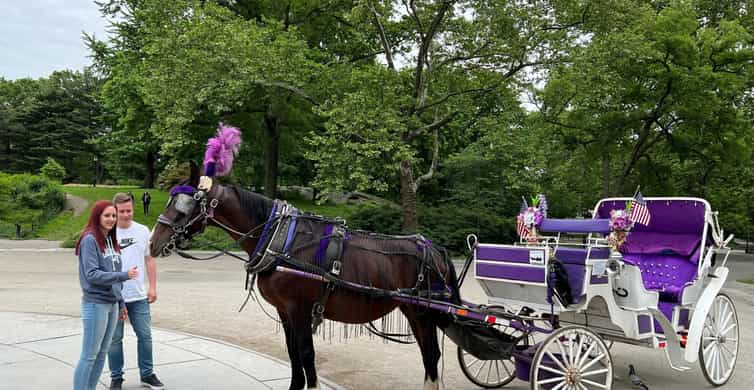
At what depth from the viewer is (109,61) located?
28.0 m

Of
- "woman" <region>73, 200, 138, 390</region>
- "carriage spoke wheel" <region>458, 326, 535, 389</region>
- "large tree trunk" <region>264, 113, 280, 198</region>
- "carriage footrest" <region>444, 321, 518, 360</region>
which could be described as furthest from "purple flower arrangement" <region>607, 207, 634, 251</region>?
"large tree trunk" <region>264, 113, 280, 198</region>

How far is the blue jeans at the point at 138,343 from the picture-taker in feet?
16.9

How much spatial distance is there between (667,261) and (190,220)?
233 inches

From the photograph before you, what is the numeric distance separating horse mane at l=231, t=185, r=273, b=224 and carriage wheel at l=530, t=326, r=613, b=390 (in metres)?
2.83

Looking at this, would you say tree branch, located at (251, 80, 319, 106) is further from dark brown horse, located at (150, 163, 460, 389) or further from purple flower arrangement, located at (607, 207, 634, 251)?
purple flower arrangement, located at (607, 207, 634, 251)

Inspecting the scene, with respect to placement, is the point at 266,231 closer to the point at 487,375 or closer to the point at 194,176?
the point at 194,176

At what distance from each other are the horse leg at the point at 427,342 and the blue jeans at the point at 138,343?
2623mm

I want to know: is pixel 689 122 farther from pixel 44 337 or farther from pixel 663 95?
pixel 44 337

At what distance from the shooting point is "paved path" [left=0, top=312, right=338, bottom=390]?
546 cm

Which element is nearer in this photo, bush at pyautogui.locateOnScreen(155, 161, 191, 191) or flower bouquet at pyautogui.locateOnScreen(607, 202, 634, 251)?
bush at pyautogui.locateOnScreen(155, 161, 191, 191)

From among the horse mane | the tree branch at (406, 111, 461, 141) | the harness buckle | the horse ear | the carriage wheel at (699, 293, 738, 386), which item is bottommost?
the carriage wheel at (699, 293, 738, 386)

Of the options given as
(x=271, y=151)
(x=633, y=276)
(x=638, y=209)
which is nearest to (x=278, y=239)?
(x=633, y=276)

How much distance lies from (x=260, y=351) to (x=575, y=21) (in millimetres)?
16695

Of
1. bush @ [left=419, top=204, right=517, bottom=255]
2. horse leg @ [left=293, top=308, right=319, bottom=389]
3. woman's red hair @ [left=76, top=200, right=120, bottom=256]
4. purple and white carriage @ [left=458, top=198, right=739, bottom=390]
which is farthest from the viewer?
bush @ [left=419, top=204, right=517, bottom=255]
